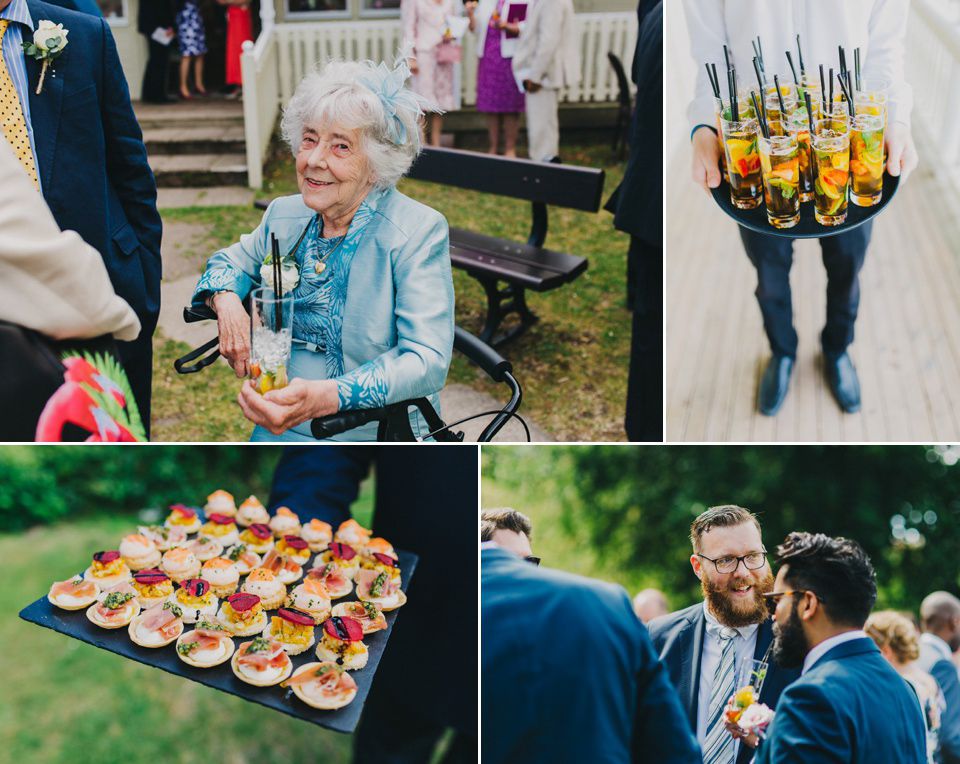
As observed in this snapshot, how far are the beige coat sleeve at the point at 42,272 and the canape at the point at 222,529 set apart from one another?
785mm

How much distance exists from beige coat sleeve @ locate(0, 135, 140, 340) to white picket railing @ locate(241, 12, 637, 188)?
1.26 meters

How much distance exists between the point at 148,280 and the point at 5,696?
2449 mm

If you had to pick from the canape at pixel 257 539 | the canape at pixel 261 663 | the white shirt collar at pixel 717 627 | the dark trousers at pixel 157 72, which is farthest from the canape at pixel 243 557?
the dark trousers at pixel 157 72

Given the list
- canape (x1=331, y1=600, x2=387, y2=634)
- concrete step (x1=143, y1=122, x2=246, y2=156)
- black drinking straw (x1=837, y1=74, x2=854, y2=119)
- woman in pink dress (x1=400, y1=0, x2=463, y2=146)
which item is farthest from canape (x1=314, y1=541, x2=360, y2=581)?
woman in pink dress (x1=400, y1=0, x2=463, y2=146)

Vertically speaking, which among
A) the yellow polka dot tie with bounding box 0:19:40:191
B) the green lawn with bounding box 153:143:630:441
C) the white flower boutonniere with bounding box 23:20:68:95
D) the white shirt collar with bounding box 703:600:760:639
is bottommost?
the green lawn with bounding box 153:143:630:441

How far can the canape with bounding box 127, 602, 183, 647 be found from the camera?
81.1 inches

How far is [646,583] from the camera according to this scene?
6.48 feet

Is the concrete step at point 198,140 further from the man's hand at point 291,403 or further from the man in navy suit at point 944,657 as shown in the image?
the man in navy suit at point 944,657

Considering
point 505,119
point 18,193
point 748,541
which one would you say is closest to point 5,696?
point 18,193

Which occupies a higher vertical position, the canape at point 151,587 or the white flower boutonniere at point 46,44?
the white flower boutonniere at point 46,44

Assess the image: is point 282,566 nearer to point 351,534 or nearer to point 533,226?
point 351,534

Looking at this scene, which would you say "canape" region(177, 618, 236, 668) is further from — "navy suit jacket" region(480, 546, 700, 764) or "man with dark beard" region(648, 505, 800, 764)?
"man with dark beard" region(648, 505, 800, 764)

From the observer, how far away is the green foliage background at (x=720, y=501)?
77.6 inches

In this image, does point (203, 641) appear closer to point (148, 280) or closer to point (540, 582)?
point (540, 582)
